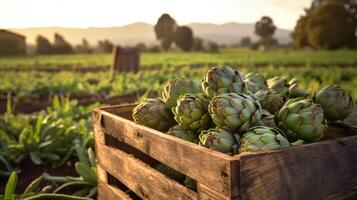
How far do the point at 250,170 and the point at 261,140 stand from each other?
0.51 feet

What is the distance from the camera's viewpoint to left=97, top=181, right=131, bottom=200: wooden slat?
1.77 meters

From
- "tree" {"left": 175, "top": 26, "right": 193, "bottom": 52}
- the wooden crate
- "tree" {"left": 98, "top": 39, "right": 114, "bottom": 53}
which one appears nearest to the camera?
the wooden crate

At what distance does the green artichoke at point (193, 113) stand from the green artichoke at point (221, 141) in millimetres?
134

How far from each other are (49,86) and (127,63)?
3.66 metres

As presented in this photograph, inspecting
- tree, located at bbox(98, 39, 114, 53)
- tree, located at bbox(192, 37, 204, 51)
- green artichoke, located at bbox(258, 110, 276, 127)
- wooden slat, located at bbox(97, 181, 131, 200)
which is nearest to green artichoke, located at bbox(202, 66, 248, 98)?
green artichoke, located at bbox(258, 110, 276, 127)

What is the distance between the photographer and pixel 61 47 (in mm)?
43312

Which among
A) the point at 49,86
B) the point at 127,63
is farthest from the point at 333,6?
the point at 49,86

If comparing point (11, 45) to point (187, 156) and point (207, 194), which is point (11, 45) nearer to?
point (187, 156)

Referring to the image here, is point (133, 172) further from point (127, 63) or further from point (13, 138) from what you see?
point (127, 63)

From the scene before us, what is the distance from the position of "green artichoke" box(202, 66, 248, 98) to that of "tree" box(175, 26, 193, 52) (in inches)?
1797

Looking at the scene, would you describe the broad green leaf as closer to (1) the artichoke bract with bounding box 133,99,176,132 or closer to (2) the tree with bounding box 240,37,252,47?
(1) the artichoke bract with bounding box 133,99,176,132

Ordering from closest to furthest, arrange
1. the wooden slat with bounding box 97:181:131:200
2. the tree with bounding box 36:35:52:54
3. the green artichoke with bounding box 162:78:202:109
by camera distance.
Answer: the green artichoke with bounding box 162:78:202:109
the wooden slat with bounding box 97:181:131:200
the tree with bounding box 36:35:52:54

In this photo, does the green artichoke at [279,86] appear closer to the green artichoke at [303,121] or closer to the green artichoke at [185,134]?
the green artichoke at [303,121]

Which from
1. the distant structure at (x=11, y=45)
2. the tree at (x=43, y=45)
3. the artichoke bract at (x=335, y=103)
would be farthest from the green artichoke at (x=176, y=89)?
the tree at (x=43, y=45)
